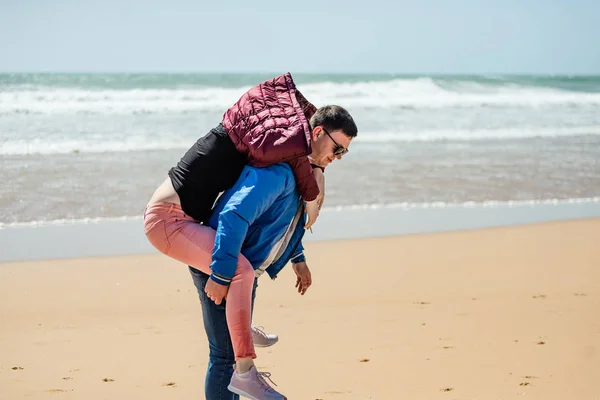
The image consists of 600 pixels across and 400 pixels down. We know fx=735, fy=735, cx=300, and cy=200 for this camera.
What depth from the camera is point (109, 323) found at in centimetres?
545

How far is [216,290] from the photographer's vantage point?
8.70 ft

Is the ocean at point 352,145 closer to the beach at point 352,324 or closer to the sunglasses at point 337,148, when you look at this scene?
the beach at point 352,324

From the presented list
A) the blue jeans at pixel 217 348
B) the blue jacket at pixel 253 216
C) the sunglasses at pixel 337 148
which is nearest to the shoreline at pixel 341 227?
the blue jeans at pixel 217 348

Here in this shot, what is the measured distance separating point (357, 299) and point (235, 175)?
11.2 feet

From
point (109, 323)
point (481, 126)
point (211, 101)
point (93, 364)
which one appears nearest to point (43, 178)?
point (109, 323)

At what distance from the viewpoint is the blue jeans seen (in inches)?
113

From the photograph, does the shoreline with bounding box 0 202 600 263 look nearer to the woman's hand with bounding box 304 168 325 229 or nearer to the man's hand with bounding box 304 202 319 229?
the woman's hand with bounding box 304 168 325 229

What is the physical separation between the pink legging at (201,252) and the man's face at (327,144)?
1.60ft

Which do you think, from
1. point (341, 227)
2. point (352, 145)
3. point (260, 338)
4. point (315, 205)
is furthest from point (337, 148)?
point (352, 145)

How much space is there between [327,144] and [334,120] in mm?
102

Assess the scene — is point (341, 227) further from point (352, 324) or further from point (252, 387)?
point (252, 387)

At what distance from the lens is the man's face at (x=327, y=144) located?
2738mm

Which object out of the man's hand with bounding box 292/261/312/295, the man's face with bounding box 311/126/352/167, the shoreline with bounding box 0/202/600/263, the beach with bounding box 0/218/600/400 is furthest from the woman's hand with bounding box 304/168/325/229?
the shoreline with bounding box 0/202/600/263

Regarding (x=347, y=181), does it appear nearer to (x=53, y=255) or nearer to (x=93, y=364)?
(x=53, y=255)
